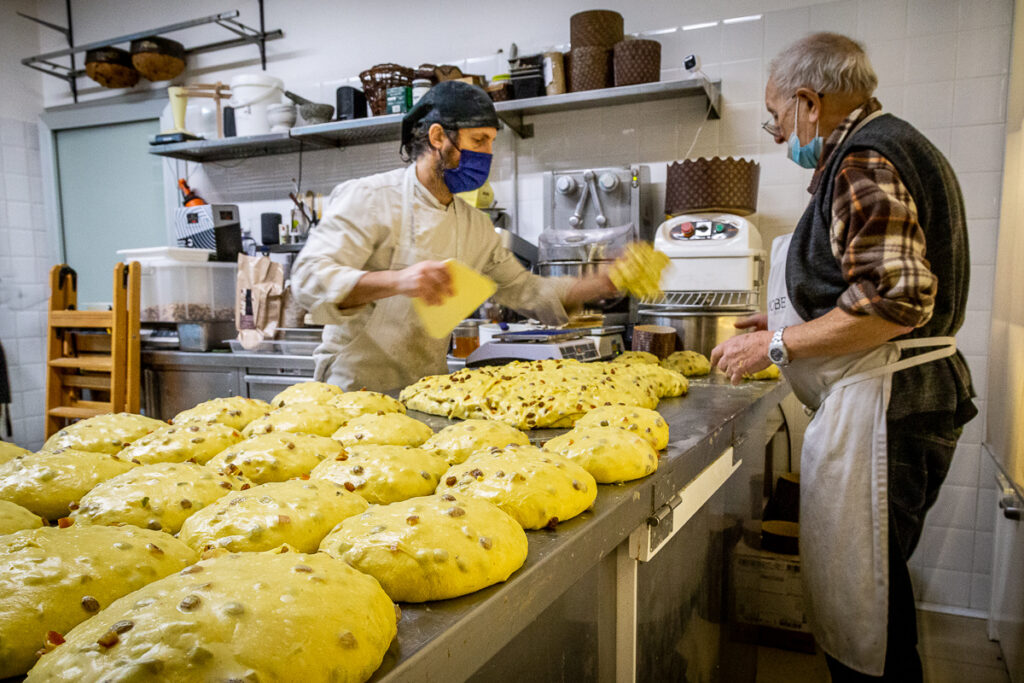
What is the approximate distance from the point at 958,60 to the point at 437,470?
10.6 ft

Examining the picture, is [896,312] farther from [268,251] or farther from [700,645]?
[268,251]

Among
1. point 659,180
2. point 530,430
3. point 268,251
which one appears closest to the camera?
point 530,430

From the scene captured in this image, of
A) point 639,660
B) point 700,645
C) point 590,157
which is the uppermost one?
point 590,157

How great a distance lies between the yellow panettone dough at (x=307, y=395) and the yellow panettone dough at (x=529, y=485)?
→ 75 cm

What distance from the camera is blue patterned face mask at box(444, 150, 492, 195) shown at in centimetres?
233

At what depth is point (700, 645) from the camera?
177cm

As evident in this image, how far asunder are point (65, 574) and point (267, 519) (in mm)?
232

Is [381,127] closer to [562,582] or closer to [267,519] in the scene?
[267,519]

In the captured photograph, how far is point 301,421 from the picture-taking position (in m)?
1.51

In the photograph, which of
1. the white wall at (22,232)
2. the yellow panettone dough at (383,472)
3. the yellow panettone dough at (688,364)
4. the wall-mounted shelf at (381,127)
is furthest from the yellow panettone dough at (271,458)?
the white wall at (22,232)

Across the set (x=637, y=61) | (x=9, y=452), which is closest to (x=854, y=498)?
(x=9, y=452)

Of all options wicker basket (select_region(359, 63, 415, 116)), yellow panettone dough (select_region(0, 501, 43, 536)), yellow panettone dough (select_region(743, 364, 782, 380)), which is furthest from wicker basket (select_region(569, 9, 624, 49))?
yellow panettone dough (select_region(0, 501, 43, 536))

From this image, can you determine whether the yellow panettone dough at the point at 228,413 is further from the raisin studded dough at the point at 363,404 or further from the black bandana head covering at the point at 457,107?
the black bandana head covering at the point at 457,107

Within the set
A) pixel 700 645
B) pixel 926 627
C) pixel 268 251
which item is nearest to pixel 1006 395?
pixel 926 627
